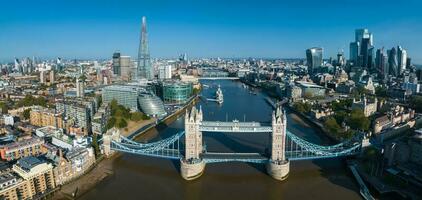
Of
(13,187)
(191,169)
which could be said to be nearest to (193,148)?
(191,169)

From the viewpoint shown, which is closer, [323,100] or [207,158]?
[207,158]

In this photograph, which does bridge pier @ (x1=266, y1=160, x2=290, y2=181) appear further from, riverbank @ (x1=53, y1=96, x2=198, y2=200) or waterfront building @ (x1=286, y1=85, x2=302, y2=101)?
waterfront building @ (x1=286, y1=85, x2=302, y2=101)

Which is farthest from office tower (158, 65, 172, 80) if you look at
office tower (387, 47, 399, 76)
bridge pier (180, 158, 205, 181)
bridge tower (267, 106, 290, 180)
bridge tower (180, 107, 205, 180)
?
bridge tower (267, 106, 290, 180)

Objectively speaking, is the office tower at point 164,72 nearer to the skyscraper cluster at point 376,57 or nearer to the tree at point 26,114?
the tree at point 26,114

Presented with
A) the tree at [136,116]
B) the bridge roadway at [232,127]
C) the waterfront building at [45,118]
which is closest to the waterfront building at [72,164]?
the bridge roadway at [232,127]

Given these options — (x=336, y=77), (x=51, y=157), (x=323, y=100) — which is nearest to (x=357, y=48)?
(x=336, y=77)

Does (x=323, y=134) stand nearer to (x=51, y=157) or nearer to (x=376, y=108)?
(x=376, y=108)
